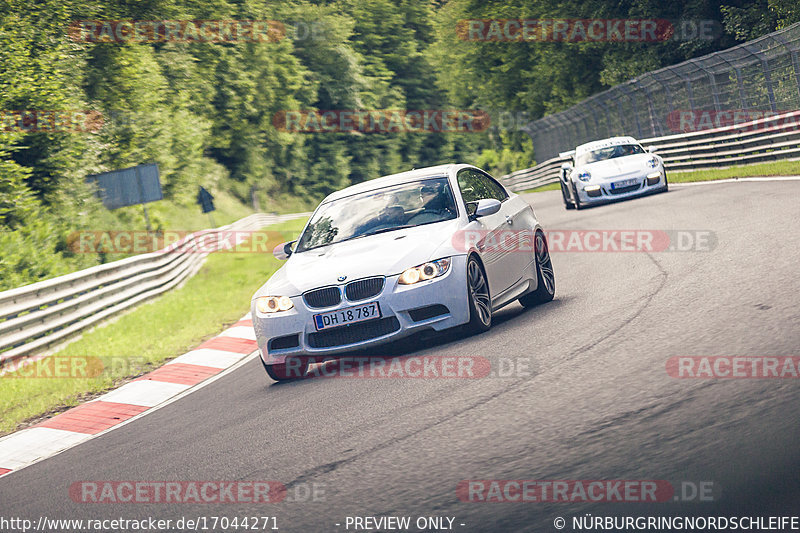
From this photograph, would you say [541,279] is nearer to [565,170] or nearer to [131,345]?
[131,345]

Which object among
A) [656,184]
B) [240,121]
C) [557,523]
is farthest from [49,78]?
[240,121]

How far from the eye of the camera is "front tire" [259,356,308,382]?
8.46 m

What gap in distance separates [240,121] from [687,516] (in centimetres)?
6318

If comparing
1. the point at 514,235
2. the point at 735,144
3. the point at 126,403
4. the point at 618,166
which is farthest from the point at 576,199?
the point at 126,403

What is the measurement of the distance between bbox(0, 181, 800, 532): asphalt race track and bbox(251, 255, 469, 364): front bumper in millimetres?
298

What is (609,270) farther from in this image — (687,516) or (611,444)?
(687,516)

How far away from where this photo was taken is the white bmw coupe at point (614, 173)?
21250mm

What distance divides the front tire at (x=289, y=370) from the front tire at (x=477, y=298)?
1.46m

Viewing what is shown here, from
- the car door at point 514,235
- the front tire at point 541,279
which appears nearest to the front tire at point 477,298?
the car door at point 514,235

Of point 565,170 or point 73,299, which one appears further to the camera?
point 565,170

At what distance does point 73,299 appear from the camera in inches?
588

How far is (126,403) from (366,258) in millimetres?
3111

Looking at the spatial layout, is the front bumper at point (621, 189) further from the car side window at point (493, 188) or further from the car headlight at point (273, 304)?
the car headlight at point (273, 304)

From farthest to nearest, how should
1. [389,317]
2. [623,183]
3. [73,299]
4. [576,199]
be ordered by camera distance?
[576,199], [623,183], [73,299], [389,317]
